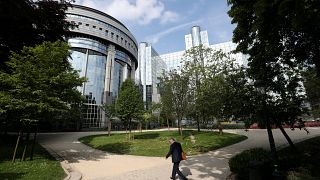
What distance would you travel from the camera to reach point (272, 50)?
32.6 ft

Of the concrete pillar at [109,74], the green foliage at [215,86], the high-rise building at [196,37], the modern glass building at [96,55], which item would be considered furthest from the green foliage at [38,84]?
the high-rise building at [196,37]

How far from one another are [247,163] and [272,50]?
4640 millimetres

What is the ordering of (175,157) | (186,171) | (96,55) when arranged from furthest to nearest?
(96,55)
(186,171)
(175,157)

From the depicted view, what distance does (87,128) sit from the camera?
53.2 meters

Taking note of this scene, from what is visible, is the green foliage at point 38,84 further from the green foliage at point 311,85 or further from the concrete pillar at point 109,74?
the concrete pillar at point 109,74

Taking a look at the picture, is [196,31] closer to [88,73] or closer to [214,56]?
[88,73]

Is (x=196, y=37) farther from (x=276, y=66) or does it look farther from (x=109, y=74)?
(x=276, y=66)

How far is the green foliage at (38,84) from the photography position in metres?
11.8

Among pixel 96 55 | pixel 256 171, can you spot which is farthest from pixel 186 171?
pixel 96 55

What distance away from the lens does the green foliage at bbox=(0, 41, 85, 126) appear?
38.9ft

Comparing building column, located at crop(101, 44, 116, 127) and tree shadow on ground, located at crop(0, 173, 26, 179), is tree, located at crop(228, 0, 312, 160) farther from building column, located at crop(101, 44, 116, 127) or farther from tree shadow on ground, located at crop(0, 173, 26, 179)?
building column, located at crop(101, 44, 116, 127)

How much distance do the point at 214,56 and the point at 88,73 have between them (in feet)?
119

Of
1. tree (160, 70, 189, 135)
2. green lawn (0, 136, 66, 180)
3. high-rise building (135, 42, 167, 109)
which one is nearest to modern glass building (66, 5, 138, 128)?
tree (160, 70, 189, 135)

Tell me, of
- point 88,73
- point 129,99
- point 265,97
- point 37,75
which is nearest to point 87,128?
point 88,73
